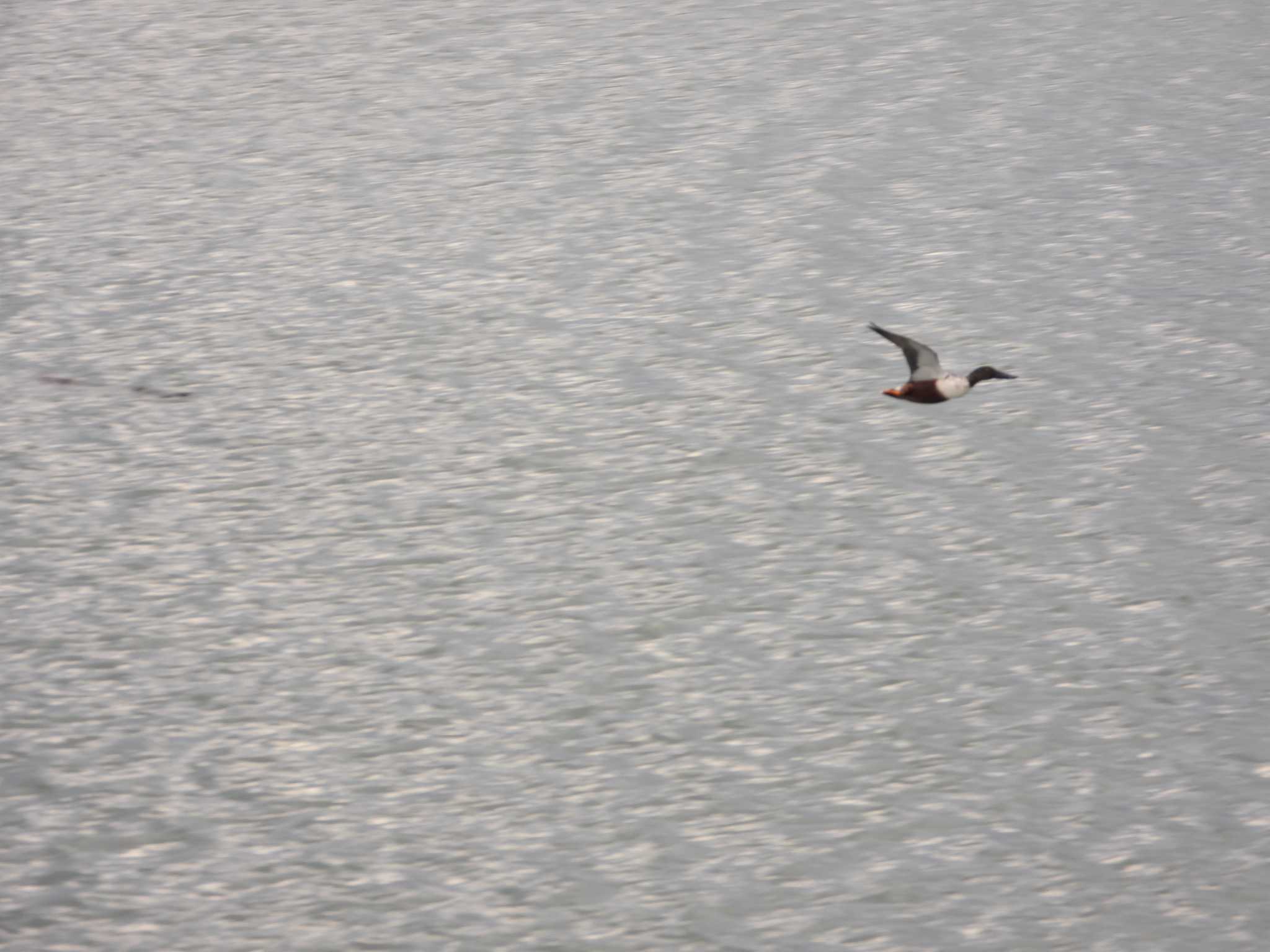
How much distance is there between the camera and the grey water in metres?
0.72

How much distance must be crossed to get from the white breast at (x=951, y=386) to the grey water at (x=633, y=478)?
0.02 m

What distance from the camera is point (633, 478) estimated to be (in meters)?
0.95

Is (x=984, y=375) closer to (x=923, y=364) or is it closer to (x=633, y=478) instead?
(x=923, y=364)

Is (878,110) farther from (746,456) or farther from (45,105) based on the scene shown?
(45,105)

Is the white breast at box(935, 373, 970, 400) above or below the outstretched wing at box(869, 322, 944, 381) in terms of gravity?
below

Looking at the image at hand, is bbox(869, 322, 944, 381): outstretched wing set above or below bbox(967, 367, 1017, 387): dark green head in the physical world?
above

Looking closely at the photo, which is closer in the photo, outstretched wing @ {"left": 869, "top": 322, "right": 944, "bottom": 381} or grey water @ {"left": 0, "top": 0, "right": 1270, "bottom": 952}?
grey water @ {"left": 0, "top": 0, "right": 1270, "bottom": 952}

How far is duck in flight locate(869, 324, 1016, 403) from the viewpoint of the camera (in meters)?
0.97

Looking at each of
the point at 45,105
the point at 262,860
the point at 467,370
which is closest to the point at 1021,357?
the point at 467,370

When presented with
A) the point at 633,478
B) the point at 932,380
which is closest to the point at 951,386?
the point at 932,380

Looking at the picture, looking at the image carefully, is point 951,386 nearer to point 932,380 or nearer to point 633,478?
point 932,380

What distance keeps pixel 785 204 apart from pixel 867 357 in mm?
178

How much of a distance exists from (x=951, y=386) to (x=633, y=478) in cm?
19

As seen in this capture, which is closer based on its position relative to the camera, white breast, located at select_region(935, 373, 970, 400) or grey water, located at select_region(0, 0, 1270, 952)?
grey water, located at select_region(0, 0, 1270, 952)
